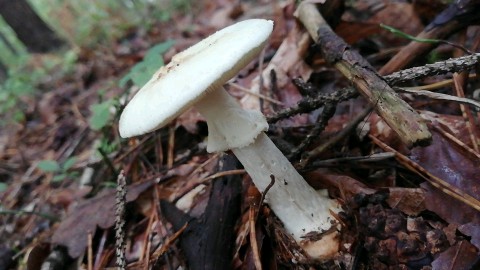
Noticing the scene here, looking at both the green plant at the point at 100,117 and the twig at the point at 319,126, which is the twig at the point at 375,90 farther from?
the green plant at the point at 100,117

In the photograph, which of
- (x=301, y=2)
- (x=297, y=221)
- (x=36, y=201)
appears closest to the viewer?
(x=297, y=221)

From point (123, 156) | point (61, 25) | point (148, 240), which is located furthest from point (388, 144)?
point (61, 25)

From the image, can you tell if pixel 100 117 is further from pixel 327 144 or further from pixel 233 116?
pixel 327 144

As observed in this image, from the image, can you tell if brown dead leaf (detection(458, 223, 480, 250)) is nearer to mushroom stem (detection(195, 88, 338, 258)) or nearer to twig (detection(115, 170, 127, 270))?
mushroom stem (detection(195, 88, 338, 258))

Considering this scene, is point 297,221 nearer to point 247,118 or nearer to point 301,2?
point 247,118

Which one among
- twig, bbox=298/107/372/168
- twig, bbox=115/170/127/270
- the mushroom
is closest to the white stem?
the mushroom

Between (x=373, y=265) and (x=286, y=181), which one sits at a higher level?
(x=286, y=181)
